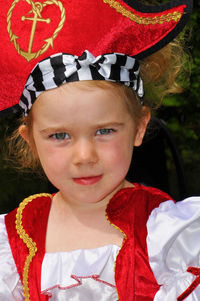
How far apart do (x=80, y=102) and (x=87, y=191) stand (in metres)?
0.21

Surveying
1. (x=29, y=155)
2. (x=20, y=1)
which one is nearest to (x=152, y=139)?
(x=29, y=155)

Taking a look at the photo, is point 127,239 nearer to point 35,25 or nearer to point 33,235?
point 33,235

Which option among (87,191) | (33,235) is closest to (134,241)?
(87,191)

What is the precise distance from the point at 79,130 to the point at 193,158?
2.69 m

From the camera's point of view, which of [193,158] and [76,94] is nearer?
[76,94]

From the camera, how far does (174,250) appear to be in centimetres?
107

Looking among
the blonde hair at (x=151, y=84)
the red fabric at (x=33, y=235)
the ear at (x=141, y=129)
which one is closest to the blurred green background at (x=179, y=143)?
the blonde hair at (x=151, y=84)

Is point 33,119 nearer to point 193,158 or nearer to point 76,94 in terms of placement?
point 76,94

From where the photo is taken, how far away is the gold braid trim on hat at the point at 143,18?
3.38 ft

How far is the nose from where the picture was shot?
3.24 ft

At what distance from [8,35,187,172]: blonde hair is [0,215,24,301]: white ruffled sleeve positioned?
268 millimetres

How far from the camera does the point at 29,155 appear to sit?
1.37 m

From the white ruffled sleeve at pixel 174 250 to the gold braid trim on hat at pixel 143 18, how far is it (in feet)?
1.44

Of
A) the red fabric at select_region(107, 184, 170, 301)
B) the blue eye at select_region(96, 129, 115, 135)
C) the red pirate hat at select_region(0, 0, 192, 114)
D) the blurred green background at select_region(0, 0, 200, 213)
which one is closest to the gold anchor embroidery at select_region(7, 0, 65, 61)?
the red pirate hat at select_region(0, 0, 192, 114)
